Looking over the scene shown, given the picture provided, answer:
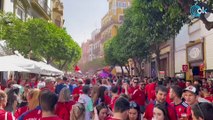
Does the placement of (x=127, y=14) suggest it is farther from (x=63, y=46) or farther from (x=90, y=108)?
(x=90, y=108)

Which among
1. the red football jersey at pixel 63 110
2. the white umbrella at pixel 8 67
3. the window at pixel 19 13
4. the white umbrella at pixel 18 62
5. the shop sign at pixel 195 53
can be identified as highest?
the window at pixel 19 13

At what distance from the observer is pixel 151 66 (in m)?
42.6

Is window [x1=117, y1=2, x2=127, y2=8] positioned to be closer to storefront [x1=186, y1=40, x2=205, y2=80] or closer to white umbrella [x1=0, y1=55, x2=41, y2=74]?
storefront [x1=186, y1=40, x2=205, y2=80]

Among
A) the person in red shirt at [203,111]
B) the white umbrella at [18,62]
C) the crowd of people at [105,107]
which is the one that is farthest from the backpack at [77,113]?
the white umbrella at [18,62]

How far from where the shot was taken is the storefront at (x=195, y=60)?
874 inches

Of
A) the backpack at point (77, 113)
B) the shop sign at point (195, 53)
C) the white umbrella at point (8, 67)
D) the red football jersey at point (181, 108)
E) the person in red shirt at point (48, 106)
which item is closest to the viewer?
the person in red shirt at point (48, 106)

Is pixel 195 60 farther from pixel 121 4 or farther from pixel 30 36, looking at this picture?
pixel 121 4

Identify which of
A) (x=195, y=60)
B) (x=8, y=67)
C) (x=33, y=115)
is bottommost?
(x=33, y=115)

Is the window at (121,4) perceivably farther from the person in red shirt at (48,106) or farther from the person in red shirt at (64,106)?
the person in red shirt at (48,106)

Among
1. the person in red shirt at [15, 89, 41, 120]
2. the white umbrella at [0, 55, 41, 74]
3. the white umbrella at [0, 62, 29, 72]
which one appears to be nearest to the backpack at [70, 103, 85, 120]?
the person in red shirt at [15, 89, 41, 120]

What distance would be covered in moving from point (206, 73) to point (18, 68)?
13.1 m

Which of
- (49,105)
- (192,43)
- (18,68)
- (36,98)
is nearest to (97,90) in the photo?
(36,98)

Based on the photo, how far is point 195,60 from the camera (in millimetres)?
23391

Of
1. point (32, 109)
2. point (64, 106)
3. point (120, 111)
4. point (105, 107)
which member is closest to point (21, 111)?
point (32, 109)
